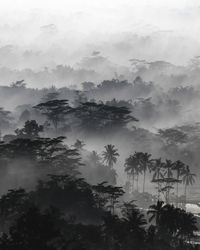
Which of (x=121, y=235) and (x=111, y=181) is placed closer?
(x=121, y=235)

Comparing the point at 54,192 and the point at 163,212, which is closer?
the point at 163,212

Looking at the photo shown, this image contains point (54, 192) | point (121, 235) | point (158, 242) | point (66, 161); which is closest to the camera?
point (121, 235)

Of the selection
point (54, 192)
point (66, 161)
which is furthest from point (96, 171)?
point (54, 192)

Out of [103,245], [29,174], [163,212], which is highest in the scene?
[29,174]

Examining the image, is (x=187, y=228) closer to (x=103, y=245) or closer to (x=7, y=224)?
(x=103, y=245)

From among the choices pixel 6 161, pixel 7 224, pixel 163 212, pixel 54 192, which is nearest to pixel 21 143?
pixel 6 161

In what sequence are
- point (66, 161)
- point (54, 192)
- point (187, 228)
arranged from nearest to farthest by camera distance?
point (187, 228)
point (54, 192)
point (66, 161)

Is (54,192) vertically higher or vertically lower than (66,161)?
lower

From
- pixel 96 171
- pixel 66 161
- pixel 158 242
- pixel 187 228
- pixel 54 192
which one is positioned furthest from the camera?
pixel 96 171

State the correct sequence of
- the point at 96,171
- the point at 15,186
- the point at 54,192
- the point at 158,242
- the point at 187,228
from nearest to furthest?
the point at 158,242
the point at 187,228
the point at 54,192
the point at 15,186
the point at 96,171
